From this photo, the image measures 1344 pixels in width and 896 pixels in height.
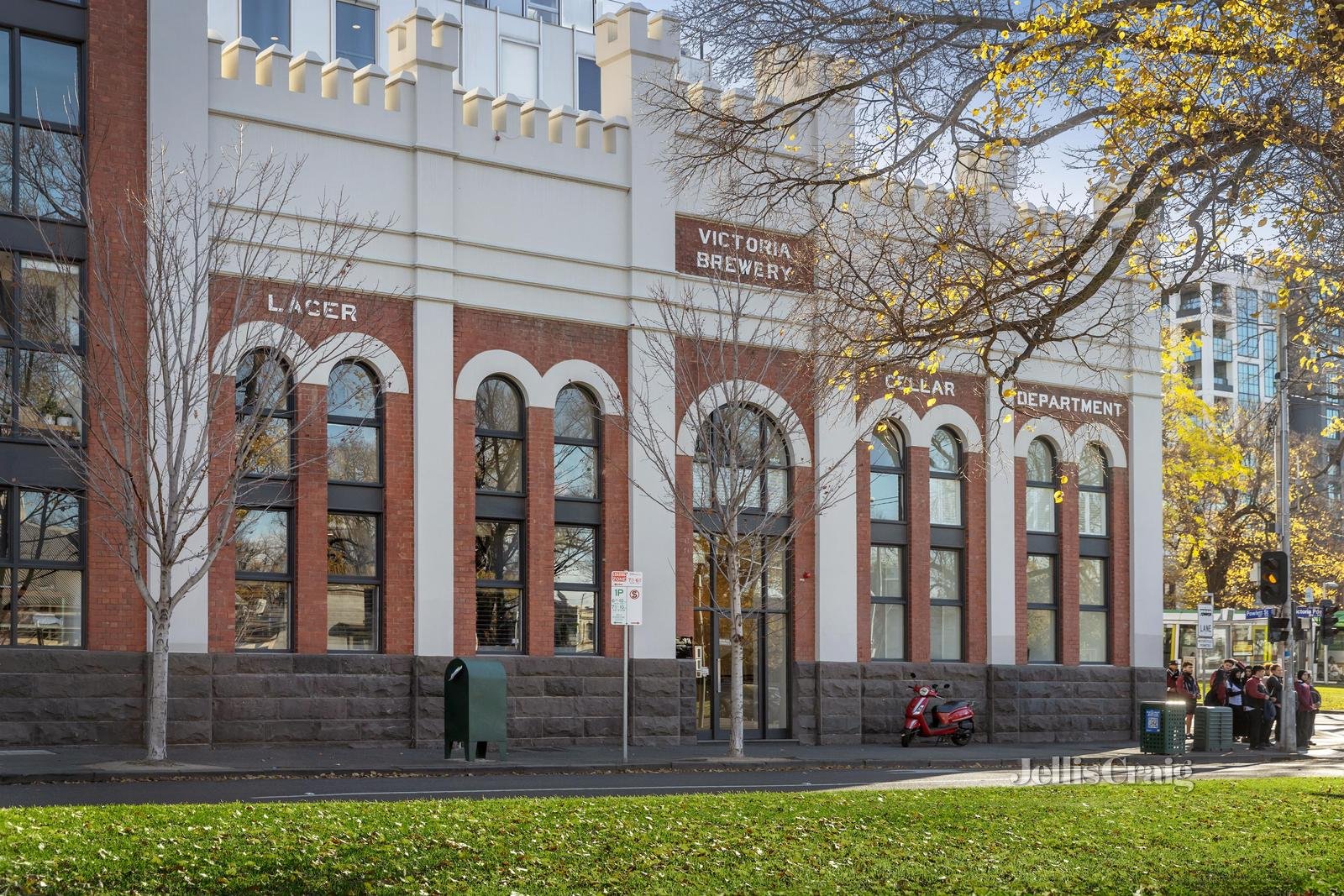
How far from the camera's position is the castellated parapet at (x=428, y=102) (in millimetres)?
23797

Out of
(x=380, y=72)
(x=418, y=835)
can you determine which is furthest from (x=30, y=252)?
(x=418, y=835)

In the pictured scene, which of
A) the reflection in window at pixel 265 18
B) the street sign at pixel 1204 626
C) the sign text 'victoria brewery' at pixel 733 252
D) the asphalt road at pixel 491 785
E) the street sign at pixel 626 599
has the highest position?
the reflection in window at pixel 265 18

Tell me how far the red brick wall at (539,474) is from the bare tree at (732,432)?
471mm

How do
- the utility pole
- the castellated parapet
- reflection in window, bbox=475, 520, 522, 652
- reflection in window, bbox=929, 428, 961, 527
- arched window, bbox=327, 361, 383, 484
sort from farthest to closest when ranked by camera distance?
reflection in window, bbox=929, 428, 961, 527, the utility pole, reflection in window, bbox=475, 520, 522, 652, arched window, bbox=327, 361, 383, 484, the castellated parapet

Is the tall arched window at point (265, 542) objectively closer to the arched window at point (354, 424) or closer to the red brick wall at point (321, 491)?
the red brick wall at point (321, 491)

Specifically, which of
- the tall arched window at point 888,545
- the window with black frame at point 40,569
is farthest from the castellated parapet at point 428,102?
the tall arched window at point 888,545

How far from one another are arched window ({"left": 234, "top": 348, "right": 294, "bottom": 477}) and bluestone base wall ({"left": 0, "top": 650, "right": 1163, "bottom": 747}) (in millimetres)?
2699

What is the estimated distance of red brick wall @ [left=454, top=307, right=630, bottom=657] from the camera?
25.2 meters

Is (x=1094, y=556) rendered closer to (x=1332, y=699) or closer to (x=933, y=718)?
(x=933, y=718)

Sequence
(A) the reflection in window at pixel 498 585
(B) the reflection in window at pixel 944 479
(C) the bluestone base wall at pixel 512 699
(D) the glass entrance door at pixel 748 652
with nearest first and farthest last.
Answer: (C) the bluestone base wall at pixel 512 699 < (A) the reflection in window at pixel 498 585 < (D) the glass entrance door at pixel 748 652 < (B) the reflection in window at pixel 944 479

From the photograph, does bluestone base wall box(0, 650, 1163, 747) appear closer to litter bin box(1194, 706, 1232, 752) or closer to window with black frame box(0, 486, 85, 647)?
window with black frame box(0, 486, 85, 647)

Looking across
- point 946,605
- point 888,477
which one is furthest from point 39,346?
point 946,605

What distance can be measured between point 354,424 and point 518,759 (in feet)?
17.9

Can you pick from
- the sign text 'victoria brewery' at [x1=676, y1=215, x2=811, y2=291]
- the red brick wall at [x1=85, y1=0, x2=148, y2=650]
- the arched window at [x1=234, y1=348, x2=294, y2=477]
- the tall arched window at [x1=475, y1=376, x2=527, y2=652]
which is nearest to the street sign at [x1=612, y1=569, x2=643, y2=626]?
the tall arched window at [x1=475, y1=376, x2=527, y2=652]
